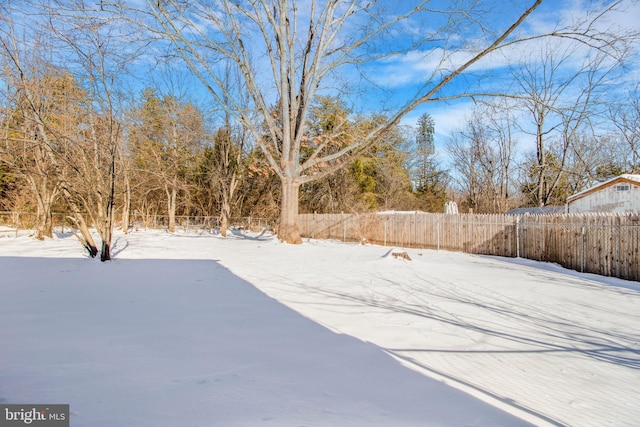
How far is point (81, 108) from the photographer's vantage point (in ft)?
30.5

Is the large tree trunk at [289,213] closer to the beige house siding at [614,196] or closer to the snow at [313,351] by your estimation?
the snow at [313,351]

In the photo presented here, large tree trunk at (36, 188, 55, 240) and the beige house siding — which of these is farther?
large tree trunk at (36, 188, 55, 240)

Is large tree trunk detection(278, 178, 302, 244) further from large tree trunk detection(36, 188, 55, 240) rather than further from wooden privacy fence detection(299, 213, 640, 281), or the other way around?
large tree trunk detection(36, 188, 55, 240)

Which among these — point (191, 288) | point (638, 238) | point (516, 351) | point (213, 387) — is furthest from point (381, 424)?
point (638, 238)

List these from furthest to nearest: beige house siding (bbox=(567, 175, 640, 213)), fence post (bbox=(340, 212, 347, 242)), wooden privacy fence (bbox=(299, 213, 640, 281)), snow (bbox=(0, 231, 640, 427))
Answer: fence post (bbox=(340, 212, 347, 242)) → beige house siding (bbox=(567, 175, 640, 213)) → wooden privacy fence (bbox=(299, 213, 640, 281)) → snow (bbox=(0, 231, 640, 427))

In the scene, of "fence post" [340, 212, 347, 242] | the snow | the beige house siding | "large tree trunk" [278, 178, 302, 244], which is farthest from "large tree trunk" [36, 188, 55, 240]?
the beige house siding

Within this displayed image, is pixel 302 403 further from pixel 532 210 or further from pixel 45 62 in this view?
pixel 532 210

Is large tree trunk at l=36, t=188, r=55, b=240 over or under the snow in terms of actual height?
over

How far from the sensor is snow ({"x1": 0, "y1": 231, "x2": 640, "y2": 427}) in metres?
2.13

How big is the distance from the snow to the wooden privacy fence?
297 centimetres

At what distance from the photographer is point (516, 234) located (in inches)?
500

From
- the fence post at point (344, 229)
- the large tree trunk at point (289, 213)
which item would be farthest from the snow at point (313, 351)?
the fence post at point (344, 229)

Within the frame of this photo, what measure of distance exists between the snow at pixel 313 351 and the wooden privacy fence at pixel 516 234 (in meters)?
2.97

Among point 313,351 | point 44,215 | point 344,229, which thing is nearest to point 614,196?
point 344,229
